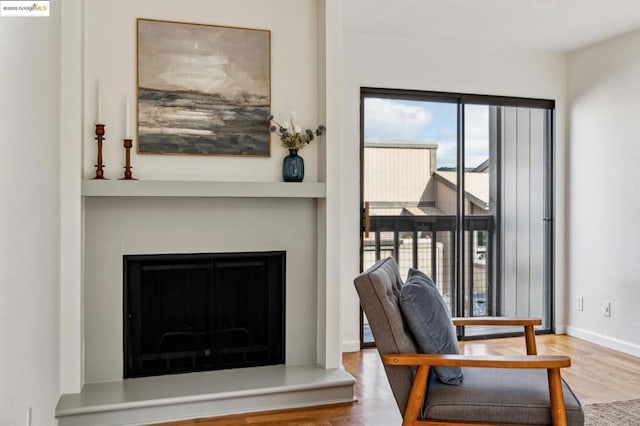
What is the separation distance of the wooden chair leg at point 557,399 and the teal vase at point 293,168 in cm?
190

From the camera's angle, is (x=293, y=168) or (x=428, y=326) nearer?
(x=428, y=326)

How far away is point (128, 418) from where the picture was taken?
2941mm

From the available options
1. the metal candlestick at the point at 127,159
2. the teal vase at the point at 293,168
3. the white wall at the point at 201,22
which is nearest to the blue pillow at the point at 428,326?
the teal vase at the point at 293,168

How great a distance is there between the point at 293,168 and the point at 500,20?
6.32ft

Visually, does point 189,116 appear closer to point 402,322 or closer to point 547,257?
point 402,322

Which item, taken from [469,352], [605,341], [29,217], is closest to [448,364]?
[29,217]

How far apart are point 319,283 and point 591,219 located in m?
2.55

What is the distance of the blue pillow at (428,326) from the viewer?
2.27 meters

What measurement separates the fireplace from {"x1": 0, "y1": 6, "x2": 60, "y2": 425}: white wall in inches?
20.0

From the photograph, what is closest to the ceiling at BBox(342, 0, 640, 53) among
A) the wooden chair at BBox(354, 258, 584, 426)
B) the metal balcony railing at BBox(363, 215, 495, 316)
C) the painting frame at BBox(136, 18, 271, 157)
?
the painting frame at BBox(136, 18, 271, 157)

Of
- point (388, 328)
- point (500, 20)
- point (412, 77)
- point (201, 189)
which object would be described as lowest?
point (388, 328)

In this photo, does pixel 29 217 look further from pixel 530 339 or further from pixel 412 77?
pixel 412 77

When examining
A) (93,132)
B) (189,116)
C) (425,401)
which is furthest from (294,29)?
(425,401)

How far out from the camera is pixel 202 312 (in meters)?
3.51
